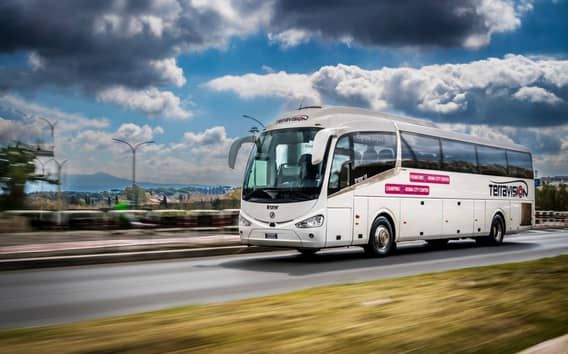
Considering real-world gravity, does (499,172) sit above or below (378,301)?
above

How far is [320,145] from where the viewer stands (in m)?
14.9

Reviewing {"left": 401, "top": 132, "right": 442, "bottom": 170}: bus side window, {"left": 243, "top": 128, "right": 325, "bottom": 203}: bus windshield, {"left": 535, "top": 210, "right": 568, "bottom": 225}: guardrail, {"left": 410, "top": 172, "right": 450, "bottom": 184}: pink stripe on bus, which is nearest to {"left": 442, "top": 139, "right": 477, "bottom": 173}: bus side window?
{"left": 410, "top": 172, "right": 450, "bottom": 184}: pink stripe on bus

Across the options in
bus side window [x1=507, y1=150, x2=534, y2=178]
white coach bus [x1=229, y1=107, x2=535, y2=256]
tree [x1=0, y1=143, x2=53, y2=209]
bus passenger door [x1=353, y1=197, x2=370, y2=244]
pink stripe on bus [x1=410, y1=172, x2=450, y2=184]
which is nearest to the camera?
white coach bus [x1=229, y1=107, x2=535, y2=256]

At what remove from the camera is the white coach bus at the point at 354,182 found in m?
15.3

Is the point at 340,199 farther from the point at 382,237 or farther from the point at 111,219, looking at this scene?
the point at 111,219

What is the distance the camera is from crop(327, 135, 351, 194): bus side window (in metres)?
15.6

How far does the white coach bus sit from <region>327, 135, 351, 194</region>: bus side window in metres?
0.02

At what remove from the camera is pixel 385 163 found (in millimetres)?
17641

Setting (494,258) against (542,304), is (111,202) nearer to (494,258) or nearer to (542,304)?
(494,258)

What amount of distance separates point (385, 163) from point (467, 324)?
1178cm

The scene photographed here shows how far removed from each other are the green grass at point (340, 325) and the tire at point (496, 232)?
1579cm

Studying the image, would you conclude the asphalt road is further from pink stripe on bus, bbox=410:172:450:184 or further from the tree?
the tree

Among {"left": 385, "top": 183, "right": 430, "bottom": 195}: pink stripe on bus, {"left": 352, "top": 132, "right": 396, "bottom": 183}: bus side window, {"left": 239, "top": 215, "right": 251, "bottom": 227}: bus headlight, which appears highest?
{"left": 352, "top": 132, "right": 396, "bottom": 183}: bus side window

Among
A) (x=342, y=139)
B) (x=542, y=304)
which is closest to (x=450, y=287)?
(x=542, y=304)
